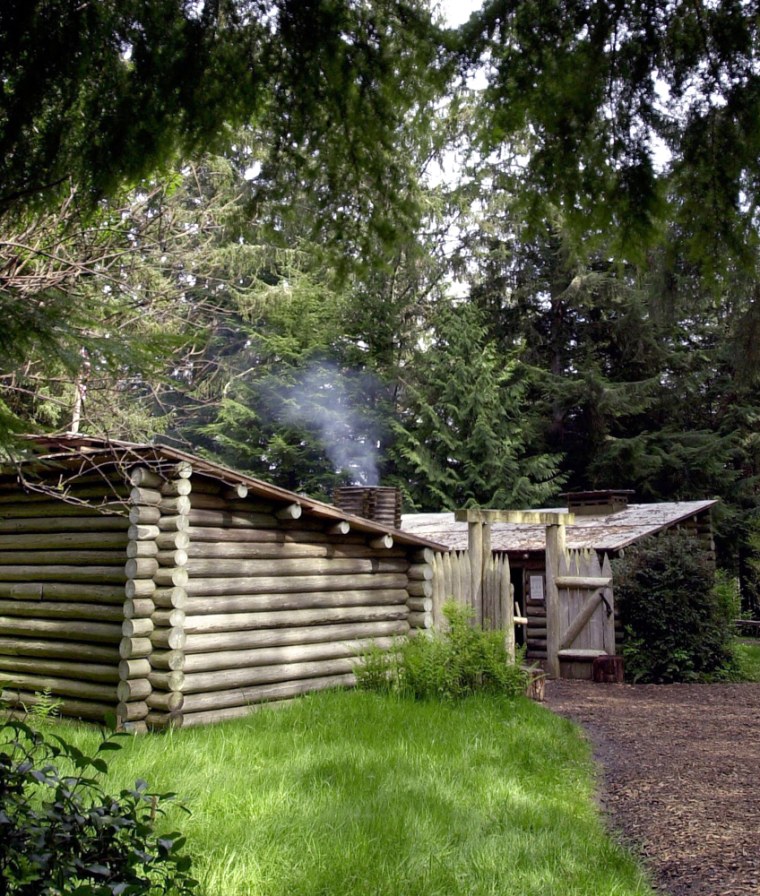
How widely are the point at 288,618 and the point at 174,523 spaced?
2468 mm

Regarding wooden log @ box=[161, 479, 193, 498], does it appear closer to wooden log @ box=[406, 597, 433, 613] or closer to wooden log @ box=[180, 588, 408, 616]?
wooden log @ box=[180, 588, 408, 616]

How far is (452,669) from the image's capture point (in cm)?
1038

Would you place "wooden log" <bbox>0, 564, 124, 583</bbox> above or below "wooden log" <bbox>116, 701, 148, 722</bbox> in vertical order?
above

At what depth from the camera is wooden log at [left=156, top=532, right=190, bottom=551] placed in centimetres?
915

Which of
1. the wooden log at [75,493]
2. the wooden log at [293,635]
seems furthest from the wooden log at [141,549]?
the wooden log at [293,635]

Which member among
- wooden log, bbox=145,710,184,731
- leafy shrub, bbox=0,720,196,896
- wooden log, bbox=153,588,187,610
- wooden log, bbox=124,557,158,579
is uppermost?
wooden log, bbox=124,557,158,579

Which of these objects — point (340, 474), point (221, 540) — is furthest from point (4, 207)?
point (340, 474)

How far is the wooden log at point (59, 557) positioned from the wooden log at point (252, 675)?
1.63 m

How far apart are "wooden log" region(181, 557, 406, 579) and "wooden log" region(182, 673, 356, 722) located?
141 centimetres

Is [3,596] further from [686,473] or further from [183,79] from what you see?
[686,473]

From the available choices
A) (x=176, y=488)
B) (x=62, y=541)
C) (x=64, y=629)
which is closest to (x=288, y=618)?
(x=176, y=488)

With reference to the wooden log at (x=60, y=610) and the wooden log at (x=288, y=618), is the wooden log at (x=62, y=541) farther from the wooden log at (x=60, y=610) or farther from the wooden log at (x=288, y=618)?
the wooden log at (x=288, y=618)

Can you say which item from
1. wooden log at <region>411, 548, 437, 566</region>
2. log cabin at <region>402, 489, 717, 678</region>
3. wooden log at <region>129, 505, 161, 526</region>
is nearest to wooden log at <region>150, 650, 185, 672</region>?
wooden log at <region>129, 505, 161, 526</region>

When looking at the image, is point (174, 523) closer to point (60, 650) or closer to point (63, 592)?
point (63, 592)
